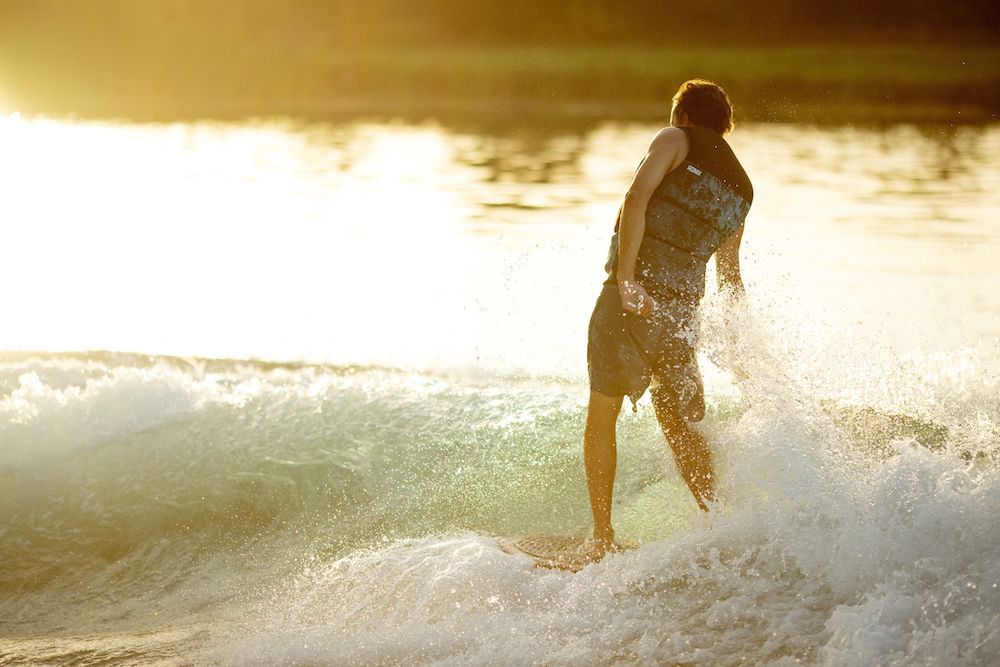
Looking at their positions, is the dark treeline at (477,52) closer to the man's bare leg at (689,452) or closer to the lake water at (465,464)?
the lake water at (465,464)

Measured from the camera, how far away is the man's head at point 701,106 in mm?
5062

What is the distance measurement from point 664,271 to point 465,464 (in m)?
2.02

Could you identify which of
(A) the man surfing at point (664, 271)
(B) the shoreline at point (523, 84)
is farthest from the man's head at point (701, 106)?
(B) the shoreline at point (523, 84)

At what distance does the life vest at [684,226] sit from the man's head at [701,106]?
10cm

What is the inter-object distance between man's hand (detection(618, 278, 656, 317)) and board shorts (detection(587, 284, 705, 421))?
0.46 feet

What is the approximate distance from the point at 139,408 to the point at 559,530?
107 inches

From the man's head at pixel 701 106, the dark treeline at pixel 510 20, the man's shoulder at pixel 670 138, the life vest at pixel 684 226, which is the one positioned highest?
the dark treeline at pixel 510 20

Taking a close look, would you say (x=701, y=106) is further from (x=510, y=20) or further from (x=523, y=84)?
(x=510, y=20)

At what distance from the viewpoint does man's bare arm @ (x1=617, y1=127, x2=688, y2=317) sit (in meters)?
4.87

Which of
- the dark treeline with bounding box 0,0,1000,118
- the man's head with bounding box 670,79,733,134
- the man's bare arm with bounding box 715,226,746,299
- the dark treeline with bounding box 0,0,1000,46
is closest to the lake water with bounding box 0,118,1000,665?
the man's bare arm with bounding box 715,226,746,299

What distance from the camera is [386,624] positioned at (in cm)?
488

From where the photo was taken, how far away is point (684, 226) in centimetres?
507

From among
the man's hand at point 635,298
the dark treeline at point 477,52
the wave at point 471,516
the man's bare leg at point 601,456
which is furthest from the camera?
the dark treeline at point 477,52

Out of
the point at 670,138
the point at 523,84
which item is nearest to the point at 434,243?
the point at 670,138
